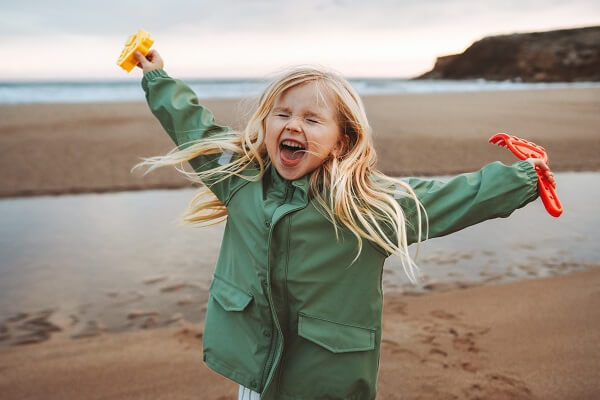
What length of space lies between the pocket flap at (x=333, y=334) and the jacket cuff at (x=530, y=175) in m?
0.66

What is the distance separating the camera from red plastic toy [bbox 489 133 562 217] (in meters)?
1.65

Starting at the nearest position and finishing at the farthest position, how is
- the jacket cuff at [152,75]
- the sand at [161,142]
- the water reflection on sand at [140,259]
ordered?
1. the jacket cuff at [152,75]
2. the water reflection on sand at [140,259]
3. the sand at [161,142]

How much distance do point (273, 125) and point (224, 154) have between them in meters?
0.24

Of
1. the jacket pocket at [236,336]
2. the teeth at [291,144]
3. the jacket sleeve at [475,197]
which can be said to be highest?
the teeth at [291,144]

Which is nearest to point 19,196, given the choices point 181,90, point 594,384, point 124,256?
point 124,256

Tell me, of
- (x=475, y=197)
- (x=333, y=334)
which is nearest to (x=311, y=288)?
(x=333, y=334)

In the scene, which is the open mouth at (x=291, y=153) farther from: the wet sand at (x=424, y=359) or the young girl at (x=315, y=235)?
the wet sand at (x=424, y=359)

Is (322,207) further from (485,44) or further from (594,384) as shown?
(485,44)

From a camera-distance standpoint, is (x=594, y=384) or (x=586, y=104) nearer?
(x=594, y=384)

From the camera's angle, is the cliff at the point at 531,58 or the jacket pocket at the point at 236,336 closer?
the jacket pocket at the point at 236,336

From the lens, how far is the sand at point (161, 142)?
7.13 meters

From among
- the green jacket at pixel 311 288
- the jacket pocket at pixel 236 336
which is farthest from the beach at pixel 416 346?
the jacket pocket at pixel 236 336

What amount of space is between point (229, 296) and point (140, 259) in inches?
113

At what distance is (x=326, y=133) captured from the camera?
5.81 feet
